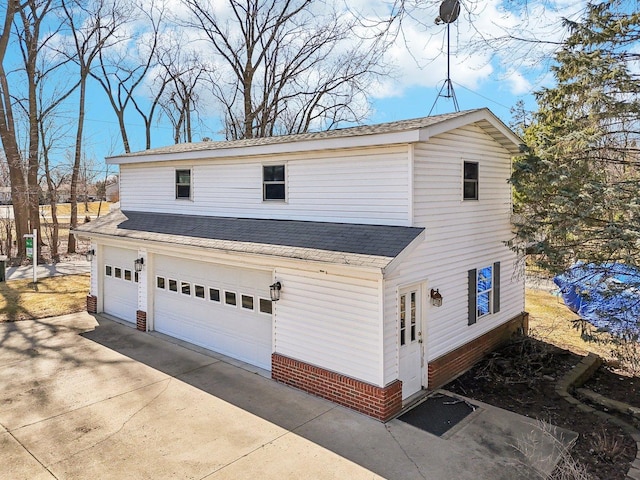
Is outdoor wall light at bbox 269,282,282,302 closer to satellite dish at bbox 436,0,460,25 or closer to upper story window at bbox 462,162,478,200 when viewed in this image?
upper story window at bbox 462,162,478,200

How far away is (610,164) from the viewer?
8.86 m

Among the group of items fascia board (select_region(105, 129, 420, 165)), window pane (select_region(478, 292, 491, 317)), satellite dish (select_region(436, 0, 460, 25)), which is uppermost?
satellite dish (select_region(436, 0, 460, 25))

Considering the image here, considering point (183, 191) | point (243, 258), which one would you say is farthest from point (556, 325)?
point (183, 191)

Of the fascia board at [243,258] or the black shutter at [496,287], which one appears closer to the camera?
the fascia board at [243,258]

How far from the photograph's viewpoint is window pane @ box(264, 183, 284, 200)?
395 inches

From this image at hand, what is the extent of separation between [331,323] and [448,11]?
205 inches

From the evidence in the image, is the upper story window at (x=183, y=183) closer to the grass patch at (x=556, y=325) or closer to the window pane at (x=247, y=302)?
the window pane at (x=247, y=302)

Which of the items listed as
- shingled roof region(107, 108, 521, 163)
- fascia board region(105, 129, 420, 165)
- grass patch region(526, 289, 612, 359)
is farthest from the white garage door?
grass patch region(526, 289, 612, 359)

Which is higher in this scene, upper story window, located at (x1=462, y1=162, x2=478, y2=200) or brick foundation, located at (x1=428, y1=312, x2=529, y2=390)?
upper story window, located at (x1=462, y1=162, x2=478, y2=200)

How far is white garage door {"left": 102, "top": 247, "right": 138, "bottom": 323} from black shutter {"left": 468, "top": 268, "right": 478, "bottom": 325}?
879 cm

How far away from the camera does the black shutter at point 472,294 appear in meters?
9.49

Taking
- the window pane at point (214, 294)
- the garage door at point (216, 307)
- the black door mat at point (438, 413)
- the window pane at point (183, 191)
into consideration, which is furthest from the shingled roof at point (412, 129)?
the black door mat at point (438, 413)

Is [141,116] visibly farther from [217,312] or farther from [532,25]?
[532,25]

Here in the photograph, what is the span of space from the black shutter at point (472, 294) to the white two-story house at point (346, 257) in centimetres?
4
